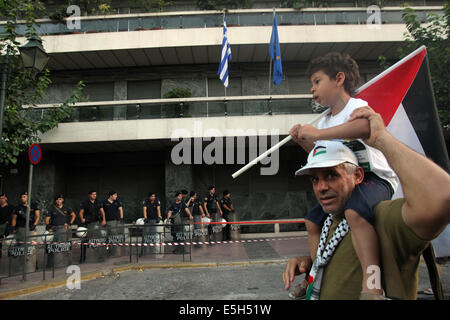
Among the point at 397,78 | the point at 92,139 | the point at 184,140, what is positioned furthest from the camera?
the point at 184,140

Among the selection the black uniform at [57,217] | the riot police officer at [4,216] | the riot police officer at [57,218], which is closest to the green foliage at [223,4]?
the riot police officer at [57,218]

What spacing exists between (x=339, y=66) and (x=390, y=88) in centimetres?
32

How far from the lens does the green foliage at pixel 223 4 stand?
53.3 ft

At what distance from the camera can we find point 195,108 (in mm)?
14422

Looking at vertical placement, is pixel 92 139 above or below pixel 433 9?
below

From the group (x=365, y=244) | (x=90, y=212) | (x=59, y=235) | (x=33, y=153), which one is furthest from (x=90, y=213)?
(x=365, y=244)

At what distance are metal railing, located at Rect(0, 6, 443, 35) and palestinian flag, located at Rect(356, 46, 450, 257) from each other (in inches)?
605

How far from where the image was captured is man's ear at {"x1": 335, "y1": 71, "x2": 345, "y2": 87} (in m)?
1.44

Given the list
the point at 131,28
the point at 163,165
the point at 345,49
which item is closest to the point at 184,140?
the point at 163,165

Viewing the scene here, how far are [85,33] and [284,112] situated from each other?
1107 cm

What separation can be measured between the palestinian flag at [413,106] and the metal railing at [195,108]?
1297 cm

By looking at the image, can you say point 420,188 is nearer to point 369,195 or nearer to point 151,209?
point 369,195

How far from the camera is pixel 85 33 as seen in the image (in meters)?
15.4

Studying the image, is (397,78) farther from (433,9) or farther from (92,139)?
(433,9)
